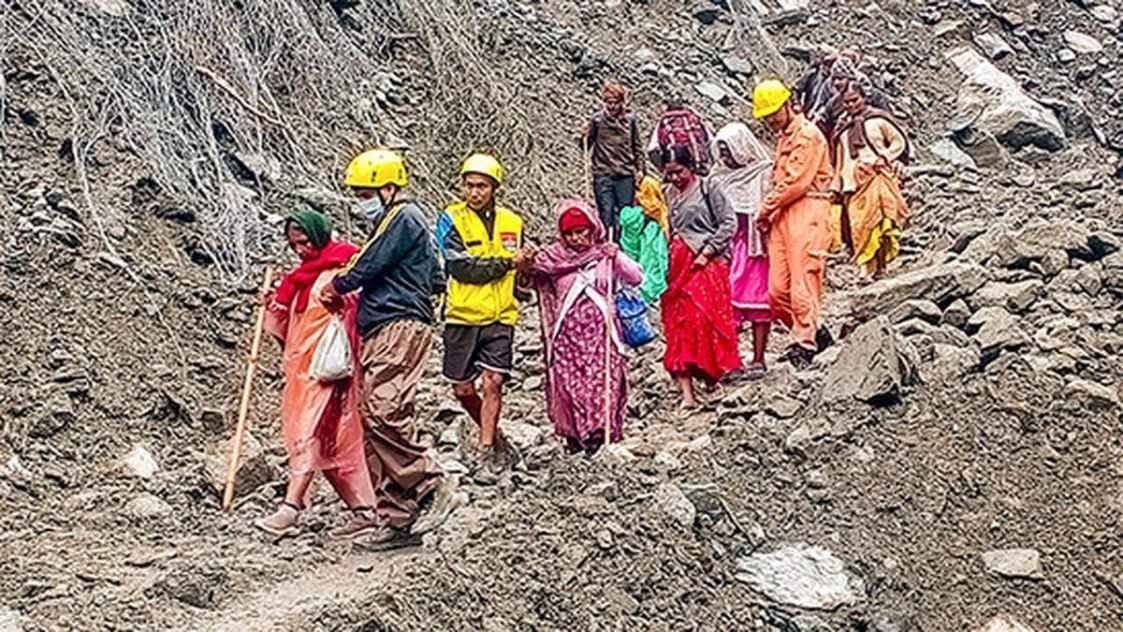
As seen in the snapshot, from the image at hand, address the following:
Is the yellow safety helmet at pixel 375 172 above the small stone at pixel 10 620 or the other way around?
above

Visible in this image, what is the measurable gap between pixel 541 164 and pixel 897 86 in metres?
5.75

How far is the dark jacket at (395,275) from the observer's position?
18.2ft

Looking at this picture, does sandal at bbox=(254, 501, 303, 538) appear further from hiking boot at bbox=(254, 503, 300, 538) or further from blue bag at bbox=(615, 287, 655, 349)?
blue bag at bbox=(615, 287, 655, 349)

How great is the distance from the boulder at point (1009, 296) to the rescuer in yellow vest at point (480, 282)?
286 centimetres

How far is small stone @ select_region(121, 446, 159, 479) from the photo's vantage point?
6980 millimetres

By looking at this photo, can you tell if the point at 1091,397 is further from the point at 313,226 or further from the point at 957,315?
the point at 313,226

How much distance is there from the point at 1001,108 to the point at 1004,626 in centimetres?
1075

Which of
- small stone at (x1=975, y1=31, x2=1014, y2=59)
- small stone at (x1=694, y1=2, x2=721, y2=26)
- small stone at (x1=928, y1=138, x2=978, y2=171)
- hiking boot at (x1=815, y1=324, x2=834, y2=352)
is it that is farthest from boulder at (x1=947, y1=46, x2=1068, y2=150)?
hiking boot at (x1=815, y1=324, x2=834, y2=352)

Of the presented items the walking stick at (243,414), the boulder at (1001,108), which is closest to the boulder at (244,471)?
the walking stick at (243,414)

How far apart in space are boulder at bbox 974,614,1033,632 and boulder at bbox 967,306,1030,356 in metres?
1.84

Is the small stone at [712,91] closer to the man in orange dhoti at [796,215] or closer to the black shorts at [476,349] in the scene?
the man in orange dhoti at [796,215]

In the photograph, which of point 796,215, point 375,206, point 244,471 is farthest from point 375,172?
point 796,215

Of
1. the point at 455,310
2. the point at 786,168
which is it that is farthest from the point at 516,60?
the point at 455,310

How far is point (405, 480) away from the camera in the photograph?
5.73 meters
